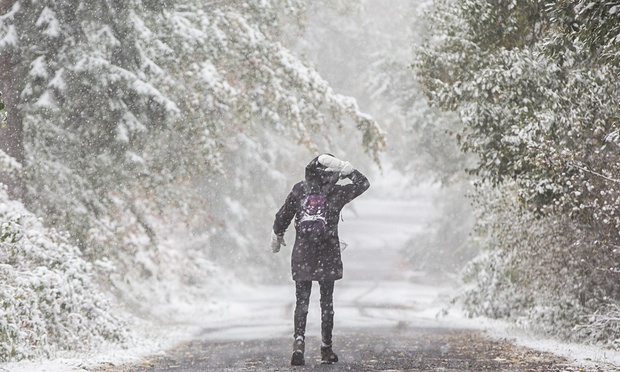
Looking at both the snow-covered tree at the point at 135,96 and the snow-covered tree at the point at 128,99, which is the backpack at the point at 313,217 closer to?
the snow-covered tree at the point at 128,99

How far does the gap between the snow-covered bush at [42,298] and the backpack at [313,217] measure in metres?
2.79

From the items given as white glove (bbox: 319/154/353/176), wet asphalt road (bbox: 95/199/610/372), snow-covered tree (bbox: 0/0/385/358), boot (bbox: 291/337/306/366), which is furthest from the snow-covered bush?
white glove (bbox: 319/154/353/176)

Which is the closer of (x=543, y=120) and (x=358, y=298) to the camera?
(x=543, y=120)

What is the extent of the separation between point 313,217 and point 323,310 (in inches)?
33.4

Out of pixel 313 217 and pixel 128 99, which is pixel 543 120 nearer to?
pixel 313 217

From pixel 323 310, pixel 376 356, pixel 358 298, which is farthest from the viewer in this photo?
pixel 358 298

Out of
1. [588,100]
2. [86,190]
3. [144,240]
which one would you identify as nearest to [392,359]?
[588,100]

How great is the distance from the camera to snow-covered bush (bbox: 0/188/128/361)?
847cm

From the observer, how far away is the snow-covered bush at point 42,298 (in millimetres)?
8469

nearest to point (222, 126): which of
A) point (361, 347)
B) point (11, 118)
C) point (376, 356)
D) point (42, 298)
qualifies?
point (11, 118)

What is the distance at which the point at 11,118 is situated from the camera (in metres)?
13.2

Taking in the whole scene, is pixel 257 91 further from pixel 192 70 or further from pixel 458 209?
pixel 458 209

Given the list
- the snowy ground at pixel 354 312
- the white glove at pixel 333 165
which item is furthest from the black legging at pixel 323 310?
the snowy ground at pixel 354 312

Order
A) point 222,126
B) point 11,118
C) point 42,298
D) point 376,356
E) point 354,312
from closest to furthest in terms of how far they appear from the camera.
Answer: point 376,356, point 42,298, point 11,118, point 222,126, point 354,312
